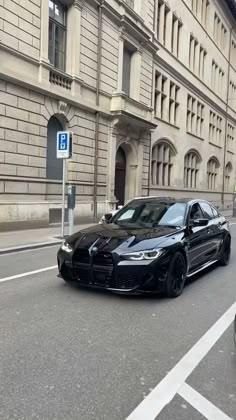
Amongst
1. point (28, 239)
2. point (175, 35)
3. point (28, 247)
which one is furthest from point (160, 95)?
point (28, 247)

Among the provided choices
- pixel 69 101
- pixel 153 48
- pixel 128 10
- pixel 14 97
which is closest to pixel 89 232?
pixel 14 97

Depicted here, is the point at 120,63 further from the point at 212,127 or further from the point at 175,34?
the point at 212,127

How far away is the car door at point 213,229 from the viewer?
291 inches

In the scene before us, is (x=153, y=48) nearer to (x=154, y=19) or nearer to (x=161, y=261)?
(x=154, y=19)

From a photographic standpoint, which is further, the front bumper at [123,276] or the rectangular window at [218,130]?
the rectangular window at [218,130]

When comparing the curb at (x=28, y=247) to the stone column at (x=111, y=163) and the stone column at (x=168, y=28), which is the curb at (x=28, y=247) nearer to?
the stone column at (x=111, y=163)

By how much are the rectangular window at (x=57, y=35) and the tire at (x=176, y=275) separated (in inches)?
469

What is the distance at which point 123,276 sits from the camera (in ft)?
17.2

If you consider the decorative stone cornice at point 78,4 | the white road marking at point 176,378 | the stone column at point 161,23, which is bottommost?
the white road marking at point 176,378

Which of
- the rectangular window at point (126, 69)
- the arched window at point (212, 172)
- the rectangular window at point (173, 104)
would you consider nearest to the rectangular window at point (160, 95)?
the rectangular window at point (173, 104)

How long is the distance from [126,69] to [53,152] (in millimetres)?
7710

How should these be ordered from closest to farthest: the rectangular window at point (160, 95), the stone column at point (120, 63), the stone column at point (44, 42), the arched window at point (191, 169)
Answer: the stone column at point (44, 42) < the stone column at point (120, 63) < the rectangular window at point (160, 95) < the arched window at point (191, 169)

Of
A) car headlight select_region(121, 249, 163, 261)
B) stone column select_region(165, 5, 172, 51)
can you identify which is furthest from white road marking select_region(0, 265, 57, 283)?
stone column select_region(165, 5, 172, 51)

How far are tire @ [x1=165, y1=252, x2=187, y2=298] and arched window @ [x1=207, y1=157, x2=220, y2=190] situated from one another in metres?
29.8
